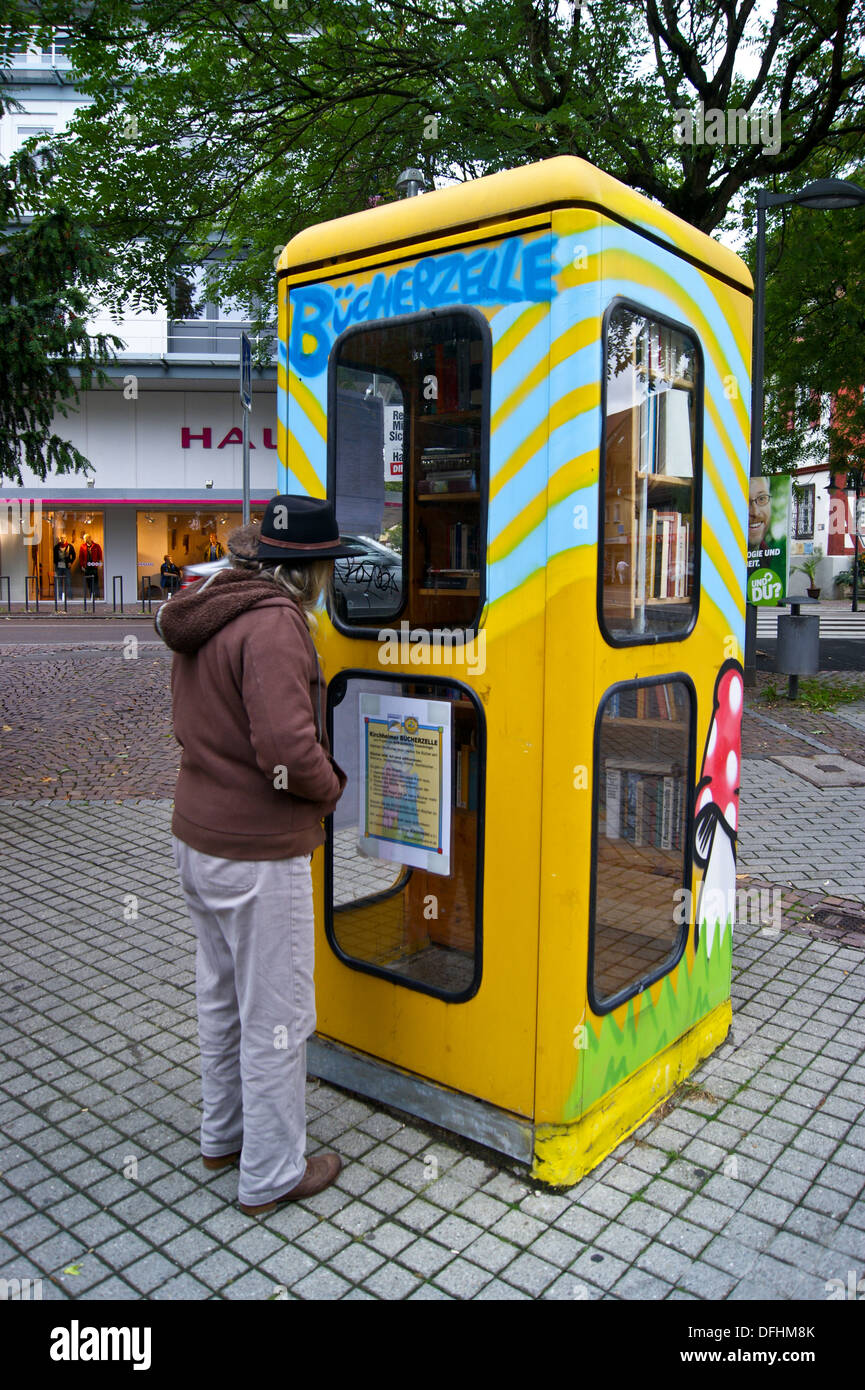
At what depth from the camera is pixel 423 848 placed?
321 cm

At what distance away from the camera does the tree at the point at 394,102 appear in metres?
8.37

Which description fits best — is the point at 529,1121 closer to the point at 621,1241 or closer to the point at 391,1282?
the point at 621,1241

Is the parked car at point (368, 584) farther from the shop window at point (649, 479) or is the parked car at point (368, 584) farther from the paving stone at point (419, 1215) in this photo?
the paving stone at point (419, 1215)

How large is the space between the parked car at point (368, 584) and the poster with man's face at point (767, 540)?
7.97 meters

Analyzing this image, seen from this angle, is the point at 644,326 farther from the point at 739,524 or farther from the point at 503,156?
the point at 503,156

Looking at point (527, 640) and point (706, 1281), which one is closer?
point (706, 1281)

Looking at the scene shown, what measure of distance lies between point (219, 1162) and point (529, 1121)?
929mm

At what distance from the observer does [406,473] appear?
11.8 ft

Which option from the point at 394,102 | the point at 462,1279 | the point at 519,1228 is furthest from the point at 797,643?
the point at 462,1279

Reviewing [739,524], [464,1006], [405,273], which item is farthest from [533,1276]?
[405,273]

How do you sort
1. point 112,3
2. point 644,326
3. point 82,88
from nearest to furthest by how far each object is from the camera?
point 644,326 → point 112,3 → point 82,88

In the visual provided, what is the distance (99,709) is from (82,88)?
569 centimetres

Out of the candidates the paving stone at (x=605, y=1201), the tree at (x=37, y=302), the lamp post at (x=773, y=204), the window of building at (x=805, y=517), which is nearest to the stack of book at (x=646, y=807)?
the paving stone at (x=605, y=1201)

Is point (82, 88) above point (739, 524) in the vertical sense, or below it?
above
